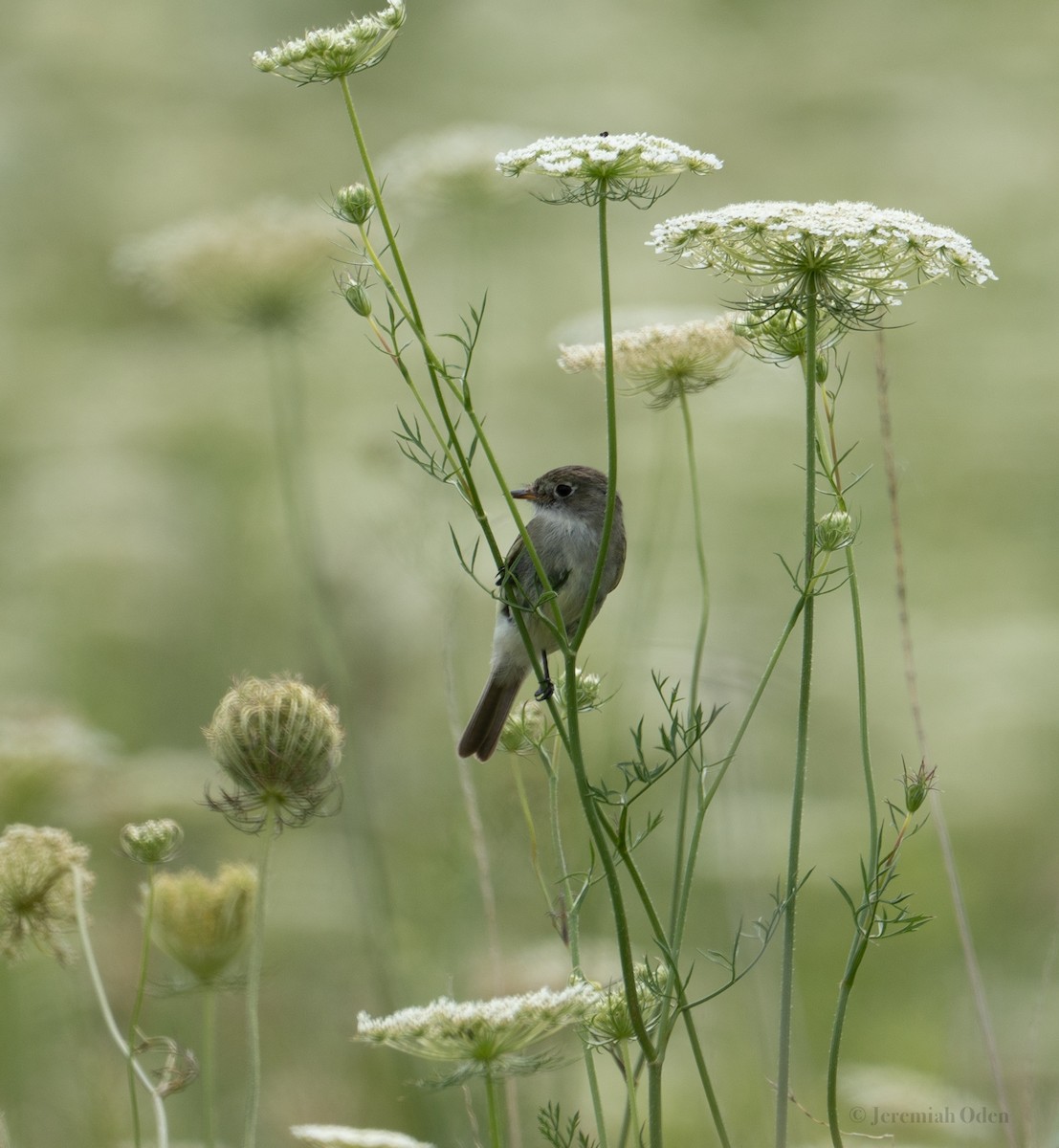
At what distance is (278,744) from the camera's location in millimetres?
2605

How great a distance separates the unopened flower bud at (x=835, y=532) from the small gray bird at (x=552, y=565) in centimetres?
129

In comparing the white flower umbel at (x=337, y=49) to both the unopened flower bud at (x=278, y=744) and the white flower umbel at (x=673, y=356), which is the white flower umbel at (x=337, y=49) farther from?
the unopened flower bud at (x=278, y=744)

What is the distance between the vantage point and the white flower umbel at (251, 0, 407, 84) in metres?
2.22

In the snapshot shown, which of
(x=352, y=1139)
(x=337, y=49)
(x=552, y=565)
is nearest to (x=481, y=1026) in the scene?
(x=352, y=1139)

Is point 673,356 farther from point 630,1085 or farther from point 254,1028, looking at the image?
point 254,1028

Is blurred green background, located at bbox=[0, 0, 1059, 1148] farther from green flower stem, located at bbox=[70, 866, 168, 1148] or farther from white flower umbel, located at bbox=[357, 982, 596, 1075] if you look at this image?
white flower umbel, located at bbox=[357, 982, 596, 1075]

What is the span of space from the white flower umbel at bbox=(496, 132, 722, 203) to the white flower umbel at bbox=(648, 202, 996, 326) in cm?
9

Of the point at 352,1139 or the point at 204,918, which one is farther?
the point at 204,918

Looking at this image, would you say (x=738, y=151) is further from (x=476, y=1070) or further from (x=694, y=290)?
(x=476, y=1070)

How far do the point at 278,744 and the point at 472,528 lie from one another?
418 cm

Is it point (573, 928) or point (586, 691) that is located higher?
point (586, 691)

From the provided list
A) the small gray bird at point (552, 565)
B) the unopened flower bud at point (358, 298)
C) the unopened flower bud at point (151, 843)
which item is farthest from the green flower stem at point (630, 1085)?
the small gray bird at point (552, 565)

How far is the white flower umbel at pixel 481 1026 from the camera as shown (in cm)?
209

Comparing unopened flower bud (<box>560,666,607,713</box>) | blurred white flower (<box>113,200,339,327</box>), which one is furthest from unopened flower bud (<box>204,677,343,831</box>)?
blurred white flower (<box>113,200,339,327</box>)
